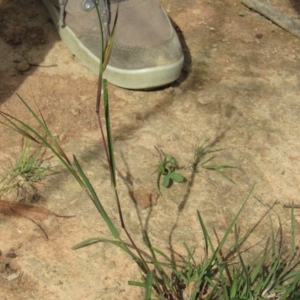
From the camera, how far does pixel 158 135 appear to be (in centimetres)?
209

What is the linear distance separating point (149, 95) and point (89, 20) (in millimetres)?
361

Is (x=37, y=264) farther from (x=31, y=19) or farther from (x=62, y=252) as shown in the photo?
(x=31, y=19)

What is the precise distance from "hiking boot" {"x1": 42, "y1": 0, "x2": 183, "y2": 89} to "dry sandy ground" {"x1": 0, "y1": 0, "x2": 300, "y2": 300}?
0.07 metres

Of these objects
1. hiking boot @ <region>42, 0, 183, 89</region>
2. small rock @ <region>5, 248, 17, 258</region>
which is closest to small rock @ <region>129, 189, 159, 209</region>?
small rock @ <region>5, 248, 17, 258</region>

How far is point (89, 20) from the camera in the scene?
2312 mm

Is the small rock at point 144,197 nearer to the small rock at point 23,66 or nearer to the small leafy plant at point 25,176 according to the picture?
the small leafy plant at point 25,176

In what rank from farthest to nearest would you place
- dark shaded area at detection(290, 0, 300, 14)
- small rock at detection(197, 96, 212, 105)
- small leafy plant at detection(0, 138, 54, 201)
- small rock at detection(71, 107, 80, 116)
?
1. dark shaded area at detection(290, 0, 300, 14)
2. small rock at detection(197, 96, 212, 105)
3. small rock at detection(71, 107, 80, 116)
4. small leafy plant at detection(0, 138, 54, 201)

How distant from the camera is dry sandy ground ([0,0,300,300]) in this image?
1.68m

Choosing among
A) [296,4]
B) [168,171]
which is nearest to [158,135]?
[168,171]

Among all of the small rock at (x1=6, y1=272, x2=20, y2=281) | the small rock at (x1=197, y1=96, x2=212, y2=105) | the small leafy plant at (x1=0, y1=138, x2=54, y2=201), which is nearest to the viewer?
the small rock at (x1=6, y1=272, x2=20, y2=281)

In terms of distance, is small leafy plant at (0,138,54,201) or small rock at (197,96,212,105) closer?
small leafy plant at (0,138,54,201)

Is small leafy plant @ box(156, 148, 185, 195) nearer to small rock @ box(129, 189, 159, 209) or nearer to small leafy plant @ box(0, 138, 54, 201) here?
small rock @ box(129, 189, 159, 209)

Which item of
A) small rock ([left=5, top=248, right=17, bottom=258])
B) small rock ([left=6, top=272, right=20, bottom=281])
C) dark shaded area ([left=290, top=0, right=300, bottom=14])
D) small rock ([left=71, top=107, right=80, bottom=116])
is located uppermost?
small rock ([left=5, top=248, right=17, bottom=258])

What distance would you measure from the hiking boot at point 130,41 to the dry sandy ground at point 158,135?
7 cm
